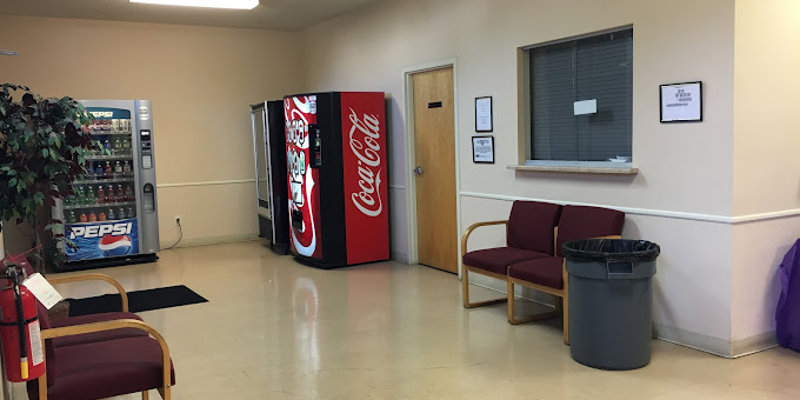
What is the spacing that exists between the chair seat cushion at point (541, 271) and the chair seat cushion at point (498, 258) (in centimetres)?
10

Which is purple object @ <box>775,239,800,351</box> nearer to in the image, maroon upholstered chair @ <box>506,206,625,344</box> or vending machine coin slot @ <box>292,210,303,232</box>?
maroon upholstered chair @ <box>506,206,625,344</box>

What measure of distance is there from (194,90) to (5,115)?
447 centimetres

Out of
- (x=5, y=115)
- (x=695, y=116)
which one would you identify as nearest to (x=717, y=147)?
(x=695, y=116)

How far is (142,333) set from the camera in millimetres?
3283

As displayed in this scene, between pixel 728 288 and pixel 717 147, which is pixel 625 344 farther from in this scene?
pixel 717 147

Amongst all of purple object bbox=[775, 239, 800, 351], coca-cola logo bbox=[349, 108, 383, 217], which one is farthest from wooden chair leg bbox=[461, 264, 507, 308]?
coca-cola logo bbox=[349, 108, 383, 217]

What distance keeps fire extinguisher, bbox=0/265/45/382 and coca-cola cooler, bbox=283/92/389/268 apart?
4.45m

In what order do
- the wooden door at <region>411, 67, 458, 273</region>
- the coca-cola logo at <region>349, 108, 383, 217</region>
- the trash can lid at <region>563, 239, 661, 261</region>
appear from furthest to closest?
the coca-cola logo at <region>349, 108, 383, 217</region>, the wooden door at <region>411, 67, 458, 273</region>, the trash can lid at <region>563, 239, 661, 261</region>

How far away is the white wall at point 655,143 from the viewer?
12.6 feet

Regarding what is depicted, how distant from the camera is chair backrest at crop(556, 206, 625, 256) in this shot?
4348 millimetres

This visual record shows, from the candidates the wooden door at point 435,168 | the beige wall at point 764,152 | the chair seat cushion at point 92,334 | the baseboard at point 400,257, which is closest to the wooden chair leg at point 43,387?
the chair seat cushion at point 92,334

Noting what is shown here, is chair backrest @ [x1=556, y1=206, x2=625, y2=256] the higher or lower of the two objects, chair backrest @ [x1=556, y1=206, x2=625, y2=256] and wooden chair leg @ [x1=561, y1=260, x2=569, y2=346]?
the higher

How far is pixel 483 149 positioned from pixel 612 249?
1.84m

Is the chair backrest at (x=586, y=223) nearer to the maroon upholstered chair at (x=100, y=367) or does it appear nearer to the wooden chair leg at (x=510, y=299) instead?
the wooden chair leg at (x=510, y=299)
